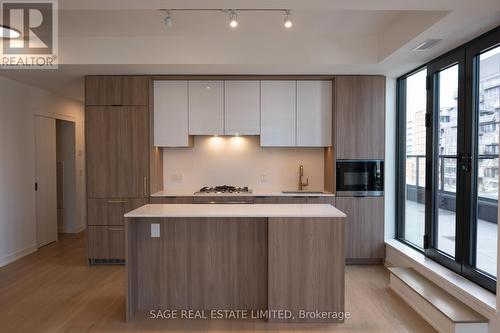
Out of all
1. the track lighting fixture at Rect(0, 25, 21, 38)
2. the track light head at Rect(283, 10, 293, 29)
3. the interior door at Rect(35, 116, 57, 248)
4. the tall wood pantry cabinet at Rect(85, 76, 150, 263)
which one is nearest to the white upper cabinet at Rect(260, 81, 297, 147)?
the track light head at Rect(283, 10, 293, 29)

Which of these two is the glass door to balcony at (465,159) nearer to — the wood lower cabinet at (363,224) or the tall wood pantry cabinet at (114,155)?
the wood lower cabinet at (363,224)

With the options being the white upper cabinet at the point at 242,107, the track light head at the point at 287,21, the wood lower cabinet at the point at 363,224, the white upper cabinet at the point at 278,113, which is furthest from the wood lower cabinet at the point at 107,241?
the track light head at the point at 287,21

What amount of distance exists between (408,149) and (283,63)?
6.44ft

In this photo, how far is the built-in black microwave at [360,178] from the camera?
173 inches

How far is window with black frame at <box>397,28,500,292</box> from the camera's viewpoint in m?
2.83

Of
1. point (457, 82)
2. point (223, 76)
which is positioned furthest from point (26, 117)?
point (457, 82)

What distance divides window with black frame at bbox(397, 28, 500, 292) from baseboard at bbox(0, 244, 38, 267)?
204 inches

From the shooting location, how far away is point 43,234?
5.39 m

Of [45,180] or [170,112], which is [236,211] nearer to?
[170,112]

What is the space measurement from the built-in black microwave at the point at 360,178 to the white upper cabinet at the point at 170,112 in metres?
2.11

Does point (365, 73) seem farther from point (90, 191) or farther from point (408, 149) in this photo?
point (90, 191)

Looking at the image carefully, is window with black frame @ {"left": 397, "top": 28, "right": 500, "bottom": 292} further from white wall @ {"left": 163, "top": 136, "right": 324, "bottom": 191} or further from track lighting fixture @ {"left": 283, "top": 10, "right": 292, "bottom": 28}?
track lighting fixture @ {"left": 283, "top": 10, "right": 292, "bottom": 28}

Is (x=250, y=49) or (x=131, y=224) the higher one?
(x=250, y=49)

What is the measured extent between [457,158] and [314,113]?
1.82 meters
